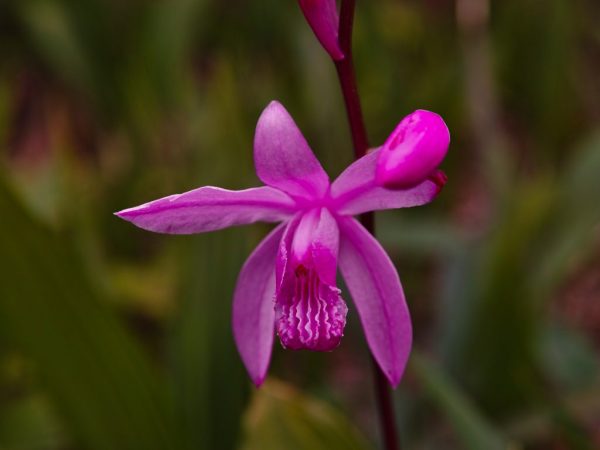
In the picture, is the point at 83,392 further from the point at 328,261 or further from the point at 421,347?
the point at 421,347

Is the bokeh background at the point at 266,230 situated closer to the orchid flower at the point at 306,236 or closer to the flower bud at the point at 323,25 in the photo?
the orchid flower at the point at 306,236

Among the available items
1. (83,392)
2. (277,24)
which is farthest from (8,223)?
(277,24)

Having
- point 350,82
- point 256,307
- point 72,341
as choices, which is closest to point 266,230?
point 72,341

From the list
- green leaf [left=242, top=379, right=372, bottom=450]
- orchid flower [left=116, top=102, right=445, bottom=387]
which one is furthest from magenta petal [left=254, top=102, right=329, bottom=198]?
green leaf [left=242, top=379, right=372, bottom=450]

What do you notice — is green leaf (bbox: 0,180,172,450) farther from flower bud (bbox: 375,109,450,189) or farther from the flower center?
flower bud (bbox: 375,109,450,189)

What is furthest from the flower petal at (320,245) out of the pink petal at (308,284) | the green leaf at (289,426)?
the green leaf at (289,426)

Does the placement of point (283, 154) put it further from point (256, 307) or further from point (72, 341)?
point (72, 341)
